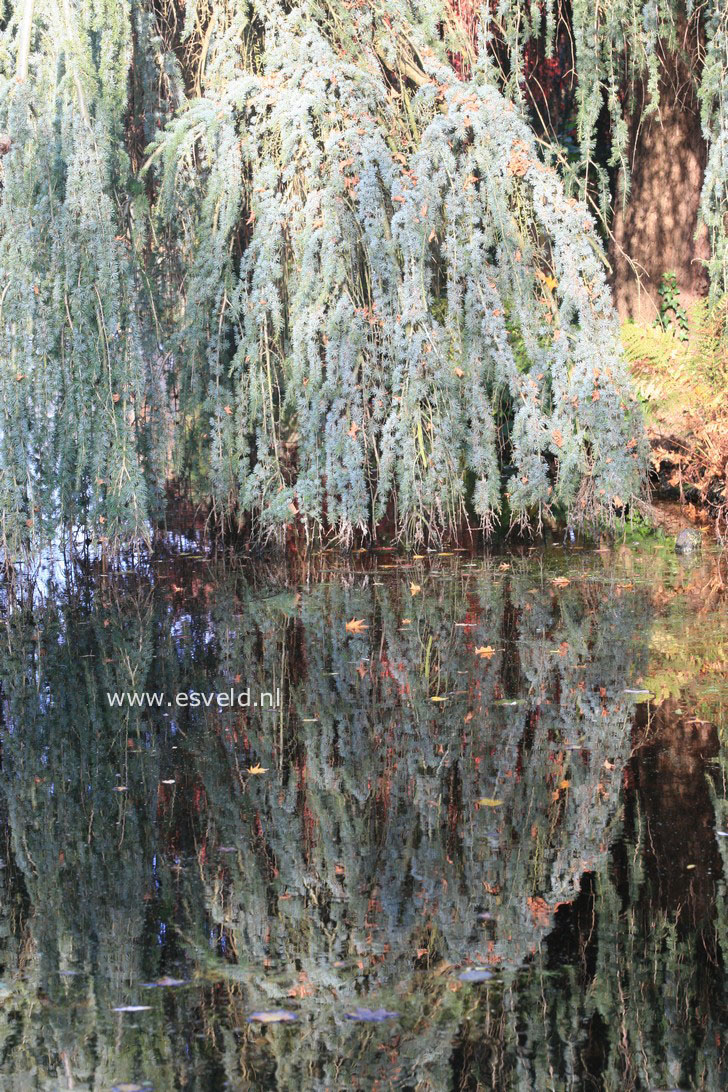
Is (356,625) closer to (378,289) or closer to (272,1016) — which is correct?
(378,289)

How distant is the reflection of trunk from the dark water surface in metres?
4.69

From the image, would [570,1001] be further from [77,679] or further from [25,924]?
[77,679]

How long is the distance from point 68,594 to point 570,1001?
185 inches

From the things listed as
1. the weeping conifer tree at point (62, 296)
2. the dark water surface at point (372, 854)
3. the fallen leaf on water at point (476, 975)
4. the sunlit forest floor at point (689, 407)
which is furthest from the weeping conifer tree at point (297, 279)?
the fallen leaf on water at point (476, 975)

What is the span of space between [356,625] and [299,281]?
183 centimetres

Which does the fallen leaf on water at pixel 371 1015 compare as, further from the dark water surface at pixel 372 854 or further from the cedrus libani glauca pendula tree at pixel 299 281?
the cedrus libani glauca pendula tree at pixel 299 281

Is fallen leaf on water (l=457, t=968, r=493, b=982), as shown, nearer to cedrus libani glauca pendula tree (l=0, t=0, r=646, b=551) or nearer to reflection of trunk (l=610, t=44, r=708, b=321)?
cedrus libani glauca pendula tree (l=0, t=0, r=646, b=551)

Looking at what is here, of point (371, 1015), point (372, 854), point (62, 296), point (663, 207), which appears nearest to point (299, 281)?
point (62, 296)

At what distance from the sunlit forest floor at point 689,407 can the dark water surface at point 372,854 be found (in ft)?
8.09

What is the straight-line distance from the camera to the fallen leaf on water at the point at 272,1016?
2.91 meters

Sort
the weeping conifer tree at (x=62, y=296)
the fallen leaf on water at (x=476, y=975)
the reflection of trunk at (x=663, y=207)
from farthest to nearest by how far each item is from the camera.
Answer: the reflection of trunk at (x=663, y=207)
the weeping conifer tree at (x=62, y=296)
the fallen leaf on water at (x=476, y=975)

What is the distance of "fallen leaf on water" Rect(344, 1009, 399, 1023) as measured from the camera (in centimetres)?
294

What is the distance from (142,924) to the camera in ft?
11.0

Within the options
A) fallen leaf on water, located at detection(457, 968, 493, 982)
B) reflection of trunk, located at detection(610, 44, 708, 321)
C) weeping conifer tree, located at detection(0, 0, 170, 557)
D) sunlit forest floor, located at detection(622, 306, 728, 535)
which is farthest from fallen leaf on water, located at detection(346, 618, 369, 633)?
reflection of trunk, located at detection(610, 44, 708, 321)
